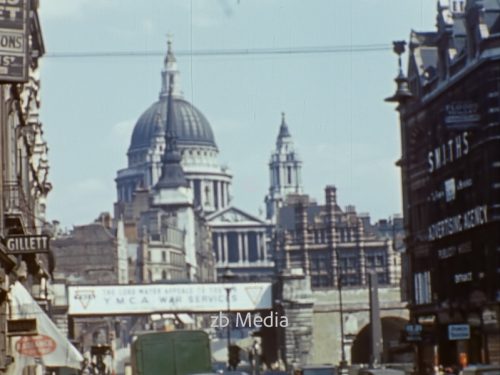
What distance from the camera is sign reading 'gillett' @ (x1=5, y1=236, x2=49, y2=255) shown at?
35250 millimetres

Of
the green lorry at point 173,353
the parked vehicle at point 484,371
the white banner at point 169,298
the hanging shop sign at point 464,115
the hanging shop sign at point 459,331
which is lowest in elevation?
the parked vehicle at point 484,371

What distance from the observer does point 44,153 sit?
7456cm

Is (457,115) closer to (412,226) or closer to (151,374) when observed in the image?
(412,226)

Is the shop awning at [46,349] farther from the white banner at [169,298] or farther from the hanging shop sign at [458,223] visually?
the white banner at [169,298]

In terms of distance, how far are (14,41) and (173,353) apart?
22751 millimetres

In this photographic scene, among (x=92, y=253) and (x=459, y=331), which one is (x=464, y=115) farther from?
(x=92, y=253)

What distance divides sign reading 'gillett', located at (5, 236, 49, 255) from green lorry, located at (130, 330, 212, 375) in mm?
11902

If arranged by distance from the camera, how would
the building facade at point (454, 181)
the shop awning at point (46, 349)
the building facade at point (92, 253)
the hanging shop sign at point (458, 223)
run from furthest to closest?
the building facade at point (92, 253) → the hanging shop sign at point (458, 223) → the building facade at point (454, 181) → the shop awning at point (46, 349)

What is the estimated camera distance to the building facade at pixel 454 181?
70438 mm

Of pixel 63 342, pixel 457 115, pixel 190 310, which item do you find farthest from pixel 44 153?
pixel 190 310

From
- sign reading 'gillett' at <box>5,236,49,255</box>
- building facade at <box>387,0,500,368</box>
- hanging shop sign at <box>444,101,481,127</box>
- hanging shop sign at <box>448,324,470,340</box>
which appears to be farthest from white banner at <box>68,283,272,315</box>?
sign reading 'gillett' at <box>5,236,49,255</box>

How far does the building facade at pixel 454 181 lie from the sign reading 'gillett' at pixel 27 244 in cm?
3687

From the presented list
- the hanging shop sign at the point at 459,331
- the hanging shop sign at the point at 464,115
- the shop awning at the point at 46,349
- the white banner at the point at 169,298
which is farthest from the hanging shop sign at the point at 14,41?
the white banner at the point at 169,298

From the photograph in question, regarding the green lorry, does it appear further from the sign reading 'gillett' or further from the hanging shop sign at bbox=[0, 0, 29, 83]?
the hanging shop sign at bbox=[0, 0, 29, 83]
